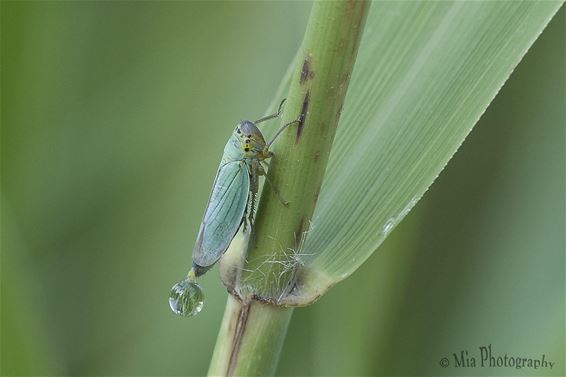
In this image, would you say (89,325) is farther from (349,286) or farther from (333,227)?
(333,227)

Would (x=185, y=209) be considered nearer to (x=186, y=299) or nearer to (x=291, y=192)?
(x=186, y=299)

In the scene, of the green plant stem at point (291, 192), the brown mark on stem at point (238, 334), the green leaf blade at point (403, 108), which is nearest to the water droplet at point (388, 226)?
the green leaf blade at point (403, 108)

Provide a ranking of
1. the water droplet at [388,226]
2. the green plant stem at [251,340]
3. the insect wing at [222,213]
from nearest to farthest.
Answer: the green plant stem at [251,340] → the water droplet at [388,226] → the insect wing at [222,213]

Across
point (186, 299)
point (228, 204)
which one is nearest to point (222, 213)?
point (228, 204)

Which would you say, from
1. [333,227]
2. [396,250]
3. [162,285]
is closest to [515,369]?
[396,250]

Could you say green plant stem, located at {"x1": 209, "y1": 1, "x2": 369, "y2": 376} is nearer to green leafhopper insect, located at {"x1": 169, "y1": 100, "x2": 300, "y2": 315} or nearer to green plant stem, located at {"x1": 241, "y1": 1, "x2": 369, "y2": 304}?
green plant stem, located at {"x1": 241, "y1": 1, "x2": 369, "y2": 304}

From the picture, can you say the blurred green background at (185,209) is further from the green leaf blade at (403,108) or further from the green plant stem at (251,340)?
the green plant stem at (251,340)

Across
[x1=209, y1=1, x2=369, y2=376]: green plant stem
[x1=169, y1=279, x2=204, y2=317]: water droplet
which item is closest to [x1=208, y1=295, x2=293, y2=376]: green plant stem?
[x1=209, y1=1, x2=369, y2=376]: green plant stem
